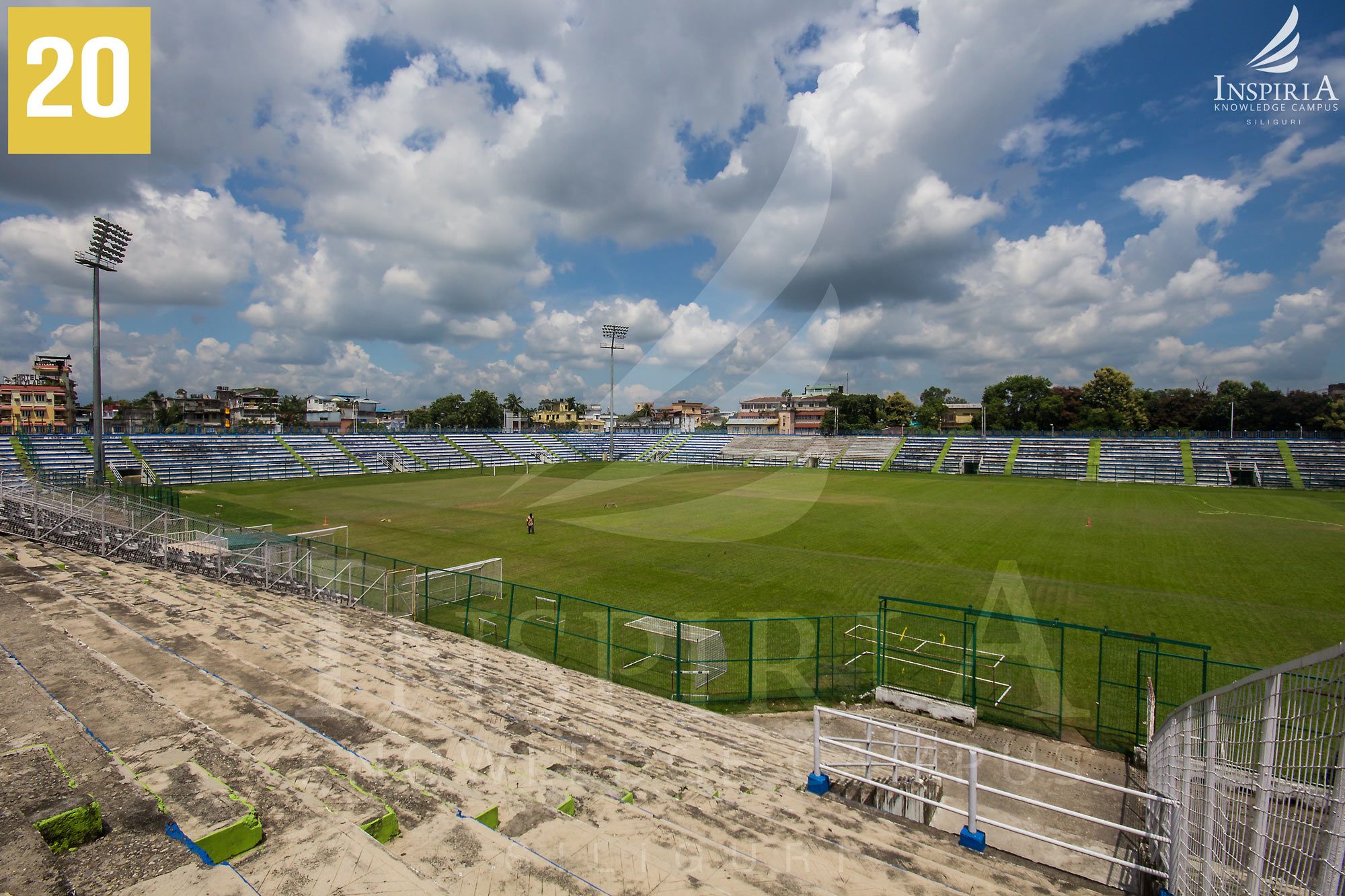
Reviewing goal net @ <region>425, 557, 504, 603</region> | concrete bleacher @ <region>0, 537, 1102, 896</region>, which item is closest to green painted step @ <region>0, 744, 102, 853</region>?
concrete bleacher @ <region>0, 537, 1102, 896</region>

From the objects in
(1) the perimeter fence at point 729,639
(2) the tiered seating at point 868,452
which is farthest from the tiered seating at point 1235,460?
(1) the perimeter fence at point 729,639

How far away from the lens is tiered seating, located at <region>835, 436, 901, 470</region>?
67562mm

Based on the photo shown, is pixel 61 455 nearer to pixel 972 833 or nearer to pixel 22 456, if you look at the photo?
pixel 22 456

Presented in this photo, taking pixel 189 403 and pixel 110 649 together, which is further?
pixel 189 403

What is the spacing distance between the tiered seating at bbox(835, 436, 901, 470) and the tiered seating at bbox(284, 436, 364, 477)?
174 ft

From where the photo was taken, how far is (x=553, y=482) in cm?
5078

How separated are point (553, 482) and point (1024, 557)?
37.0 meters

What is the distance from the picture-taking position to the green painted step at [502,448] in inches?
2798

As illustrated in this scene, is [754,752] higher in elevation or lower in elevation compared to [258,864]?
lower

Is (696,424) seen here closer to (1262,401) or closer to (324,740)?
(1262,401)

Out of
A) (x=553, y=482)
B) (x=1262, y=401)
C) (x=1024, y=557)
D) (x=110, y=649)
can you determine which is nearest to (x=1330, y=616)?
(x=1024, y=557)

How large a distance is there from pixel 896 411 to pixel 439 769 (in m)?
107

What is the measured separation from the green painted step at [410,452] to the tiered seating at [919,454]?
169 feet

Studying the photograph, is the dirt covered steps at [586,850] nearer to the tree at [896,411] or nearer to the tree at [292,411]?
the tree at [896,411]
